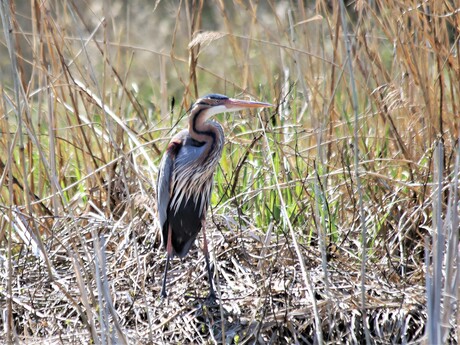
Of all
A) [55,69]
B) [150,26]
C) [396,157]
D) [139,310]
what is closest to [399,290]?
[396,157]

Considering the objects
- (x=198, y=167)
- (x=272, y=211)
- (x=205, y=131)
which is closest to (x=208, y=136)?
(x=205, y=131)

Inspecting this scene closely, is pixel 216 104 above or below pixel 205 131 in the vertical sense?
above

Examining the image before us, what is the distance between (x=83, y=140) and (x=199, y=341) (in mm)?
1118

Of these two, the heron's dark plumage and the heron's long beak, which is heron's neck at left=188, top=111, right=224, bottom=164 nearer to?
the heron's dark plumage

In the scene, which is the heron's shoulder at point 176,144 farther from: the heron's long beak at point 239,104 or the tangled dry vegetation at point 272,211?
→ the heron's long beak at point 239,104

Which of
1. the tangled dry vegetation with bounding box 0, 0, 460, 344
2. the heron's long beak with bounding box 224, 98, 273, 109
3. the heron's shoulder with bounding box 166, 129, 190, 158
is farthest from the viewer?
the heron's shoulder with bounding box 166, 129, 190, 158

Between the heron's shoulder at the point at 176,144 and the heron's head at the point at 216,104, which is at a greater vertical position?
the heron's head at the point at 216,104

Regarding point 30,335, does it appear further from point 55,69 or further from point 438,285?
point 438,285

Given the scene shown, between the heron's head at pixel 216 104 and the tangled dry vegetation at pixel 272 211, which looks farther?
the heron's head at pixel 216 104

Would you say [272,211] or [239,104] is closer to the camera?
[239,104]

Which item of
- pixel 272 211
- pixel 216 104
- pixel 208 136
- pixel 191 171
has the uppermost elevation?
pixel 216 104

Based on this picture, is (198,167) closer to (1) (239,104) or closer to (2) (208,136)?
(2) (208,136)

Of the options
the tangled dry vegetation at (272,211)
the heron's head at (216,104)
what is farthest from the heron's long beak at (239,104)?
the tangled dry vegetation at (272,211)

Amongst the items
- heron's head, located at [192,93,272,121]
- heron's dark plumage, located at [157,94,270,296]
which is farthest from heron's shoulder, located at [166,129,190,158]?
heron's head, located at [192,93,272,121]
